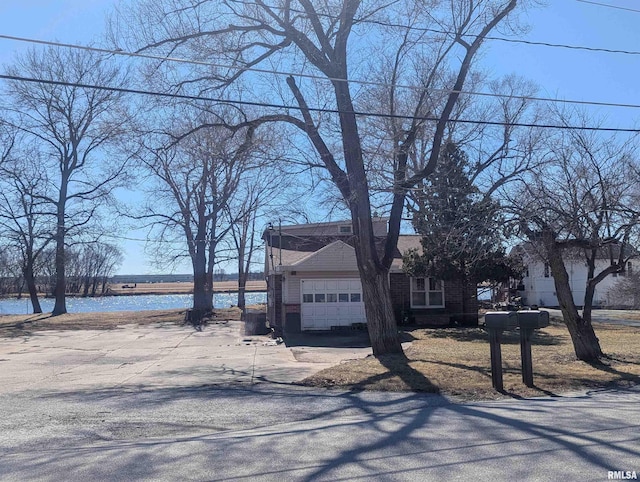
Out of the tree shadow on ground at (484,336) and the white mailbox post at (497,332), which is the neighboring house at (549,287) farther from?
the white mailbox post at (497,332)

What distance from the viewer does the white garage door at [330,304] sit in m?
25.7

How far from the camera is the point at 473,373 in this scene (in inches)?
476

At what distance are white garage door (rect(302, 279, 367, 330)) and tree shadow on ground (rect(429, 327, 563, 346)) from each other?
353cm

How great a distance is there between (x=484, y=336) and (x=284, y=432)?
54.5 feet

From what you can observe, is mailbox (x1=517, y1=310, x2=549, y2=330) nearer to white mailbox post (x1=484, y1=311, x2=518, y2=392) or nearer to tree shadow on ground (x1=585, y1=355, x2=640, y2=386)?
white mailbox post (x1=484, y1=311, x2=518, y2=392)

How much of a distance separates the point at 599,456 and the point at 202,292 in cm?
3495

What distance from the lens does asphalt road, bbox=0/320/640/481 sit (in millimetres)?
5695

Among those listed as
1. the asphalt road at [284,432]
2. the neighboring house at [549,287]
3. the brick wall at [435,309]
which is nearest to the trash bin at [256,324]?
the brick wall at [435,309]

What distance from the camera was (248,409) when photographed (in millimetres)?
9227

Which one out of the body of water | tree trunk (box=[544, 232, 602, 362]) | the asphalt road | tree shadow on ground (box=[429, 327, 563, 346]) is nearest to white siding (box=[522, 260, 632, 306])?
tree shadow on ground (box=[429, 327, 563, 346])

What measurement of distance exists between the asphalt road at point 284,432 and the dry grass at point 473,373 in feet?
2.33

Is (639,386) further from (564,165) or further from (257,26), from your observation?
(257,26)

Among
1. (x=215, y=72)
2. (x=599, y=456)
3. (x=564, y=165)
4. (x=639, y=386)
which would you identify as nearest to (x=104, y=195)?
(x=215, y=72)

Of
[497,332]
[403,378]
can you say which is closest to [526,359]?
[497,332]
